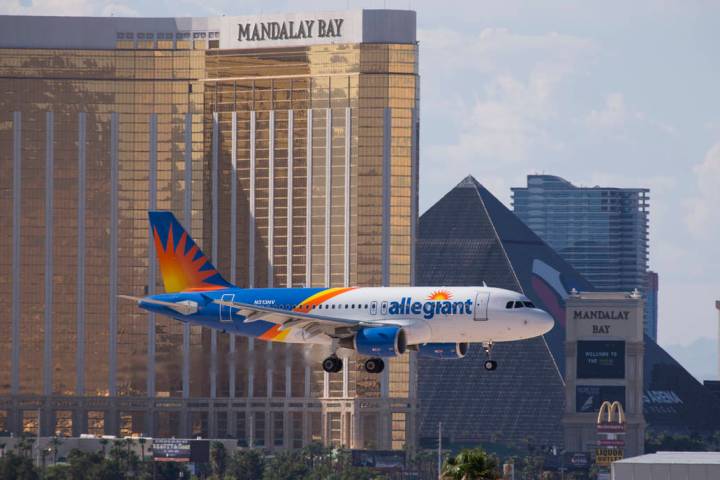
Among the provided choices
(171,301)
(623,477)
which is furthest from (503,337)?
(171,301)

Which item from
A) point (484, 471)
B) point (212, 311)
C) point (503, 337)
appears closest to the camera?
point (484, 471)

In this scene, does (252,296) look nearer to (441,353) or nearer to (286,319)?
(286,319)

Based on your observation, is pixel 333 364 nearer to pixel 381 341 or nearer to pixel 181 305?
pixel 381 341

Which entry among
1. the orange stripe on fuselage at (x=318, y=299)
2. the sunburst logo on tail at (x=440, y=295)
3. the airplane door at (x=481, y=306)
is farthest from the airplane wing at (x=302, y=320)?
the airplane door at (x=481, y=306)

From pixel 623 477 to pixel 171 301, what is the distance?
45123 millimetres

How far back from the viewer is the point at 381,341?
183 metres

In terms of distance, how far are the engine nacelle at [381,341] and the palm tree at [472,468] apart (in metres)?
38.4

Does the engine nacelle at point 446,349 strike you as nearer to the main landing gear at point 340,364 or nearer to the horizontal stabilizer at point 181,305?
the main landing gear at point 340,364

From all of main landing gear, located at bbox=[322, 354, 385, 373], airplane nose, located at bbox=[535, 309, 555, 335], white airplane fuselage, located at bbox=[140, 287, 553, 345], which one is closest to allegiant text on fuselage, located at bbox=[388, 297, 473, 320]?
white airplane fuselage, located at bbox=[140, 287, 553, 345]

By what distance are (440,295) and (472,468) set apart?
142 feet

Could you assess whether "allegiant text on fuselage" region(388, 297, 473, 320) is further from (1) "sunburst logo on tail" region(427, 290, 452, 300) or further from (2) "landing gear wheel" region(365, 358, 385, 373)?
(2) "landing gear wheel" region(365, 358, 385, 373)

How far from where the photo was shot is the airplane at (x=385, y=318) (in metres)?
183

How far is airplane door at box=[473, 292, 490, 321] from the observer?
183m

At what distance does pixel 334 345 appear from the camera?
18800 centimetres
